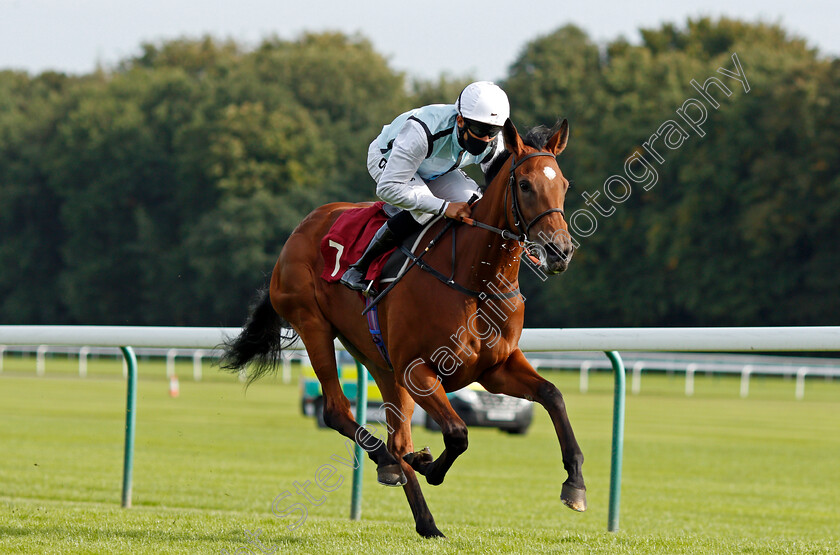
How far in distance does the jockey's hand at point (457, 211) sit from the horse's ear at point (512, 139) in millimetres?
396

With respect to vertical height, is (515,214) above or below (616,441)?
above

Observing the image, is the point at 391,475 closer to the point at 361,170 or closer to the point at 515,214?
the point at 515,214

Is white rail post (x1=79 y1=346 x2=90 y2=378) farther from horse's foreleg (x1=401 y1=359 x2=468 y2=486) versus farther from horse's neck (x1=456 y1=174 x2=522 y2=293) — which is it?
horse's neck (x1=456 y1=174 x2=522 y2=293)

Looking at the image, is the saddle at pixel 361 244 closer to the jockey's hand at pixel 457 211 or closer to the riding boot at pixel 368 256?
the riding boot at pixel 368 256

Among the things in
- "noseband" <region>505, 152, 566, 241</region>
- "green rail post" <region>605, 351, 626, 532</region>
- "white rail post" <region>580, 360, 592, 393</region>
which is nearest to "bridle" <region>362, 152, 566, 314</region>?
"noseband" <region>505, 152, 566, 241</region>

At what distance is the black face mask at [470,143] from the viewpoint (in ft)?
16.6

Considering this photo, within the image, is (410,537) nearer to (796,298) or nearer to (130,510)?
(130,510)

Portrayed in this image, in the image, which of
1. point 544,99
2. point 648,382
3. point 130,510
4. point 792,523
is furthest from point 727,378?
point 130,510

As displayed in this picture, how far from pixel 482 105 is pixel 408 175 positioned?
1.61ft

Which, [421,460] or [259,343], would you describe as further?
[259,343]

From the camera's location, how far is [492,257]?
4.86 meters

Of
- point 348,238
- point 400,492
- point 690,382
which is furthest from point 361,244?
point 690,382

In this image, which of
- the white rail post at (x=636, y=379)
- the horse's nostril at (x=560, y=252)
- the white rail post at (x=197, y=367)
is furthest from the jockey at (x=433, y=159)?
the white rail post at (x=197, y=367)

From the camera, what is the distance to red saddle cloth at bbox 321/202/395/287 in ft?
18.2
